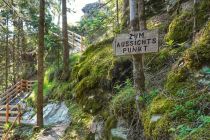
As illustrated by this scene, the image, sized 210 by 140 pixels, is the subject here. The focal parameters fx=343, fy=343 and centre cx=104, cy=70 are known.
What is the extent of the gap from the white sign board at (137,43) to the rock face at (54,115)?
5.98m

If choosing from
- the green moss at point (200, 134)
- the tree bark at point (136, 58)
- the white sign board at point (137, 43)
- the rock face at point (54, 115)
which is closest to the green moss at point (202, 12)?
the tree bark at point (136, 58)

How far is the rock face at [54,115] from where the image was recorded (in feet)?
38.2

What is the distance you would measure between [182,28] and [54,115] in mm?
6693

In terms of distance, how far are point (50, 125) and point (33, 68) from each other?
51.7 feet

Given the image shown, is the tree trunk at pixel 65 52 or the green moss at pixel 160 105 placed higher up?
the tree trunk at pixel 65 52

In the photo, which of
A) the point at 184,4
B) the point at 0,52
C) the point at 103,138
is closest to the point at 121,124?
the point at 103,138

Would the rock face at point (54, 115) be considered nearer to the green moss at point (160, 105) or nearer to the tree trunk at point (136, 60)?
the tree trunk at point (136, 60)

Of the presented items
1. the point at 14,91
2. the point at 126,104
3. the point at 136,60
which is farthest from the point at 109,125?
the point at 14,91

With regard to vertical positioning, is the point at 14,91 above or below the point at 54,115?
above

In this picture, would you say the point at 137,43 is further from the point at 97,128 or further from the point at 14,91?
the point at 14,91

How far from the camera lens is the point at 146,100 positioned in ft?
18.9

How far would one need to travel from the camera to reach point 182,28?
7543 millimetres

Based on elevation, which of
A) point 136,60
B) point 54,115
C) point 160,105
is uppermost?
point 136,60

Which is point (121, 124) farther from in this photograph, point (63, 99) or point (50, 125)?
point (63, 99)
